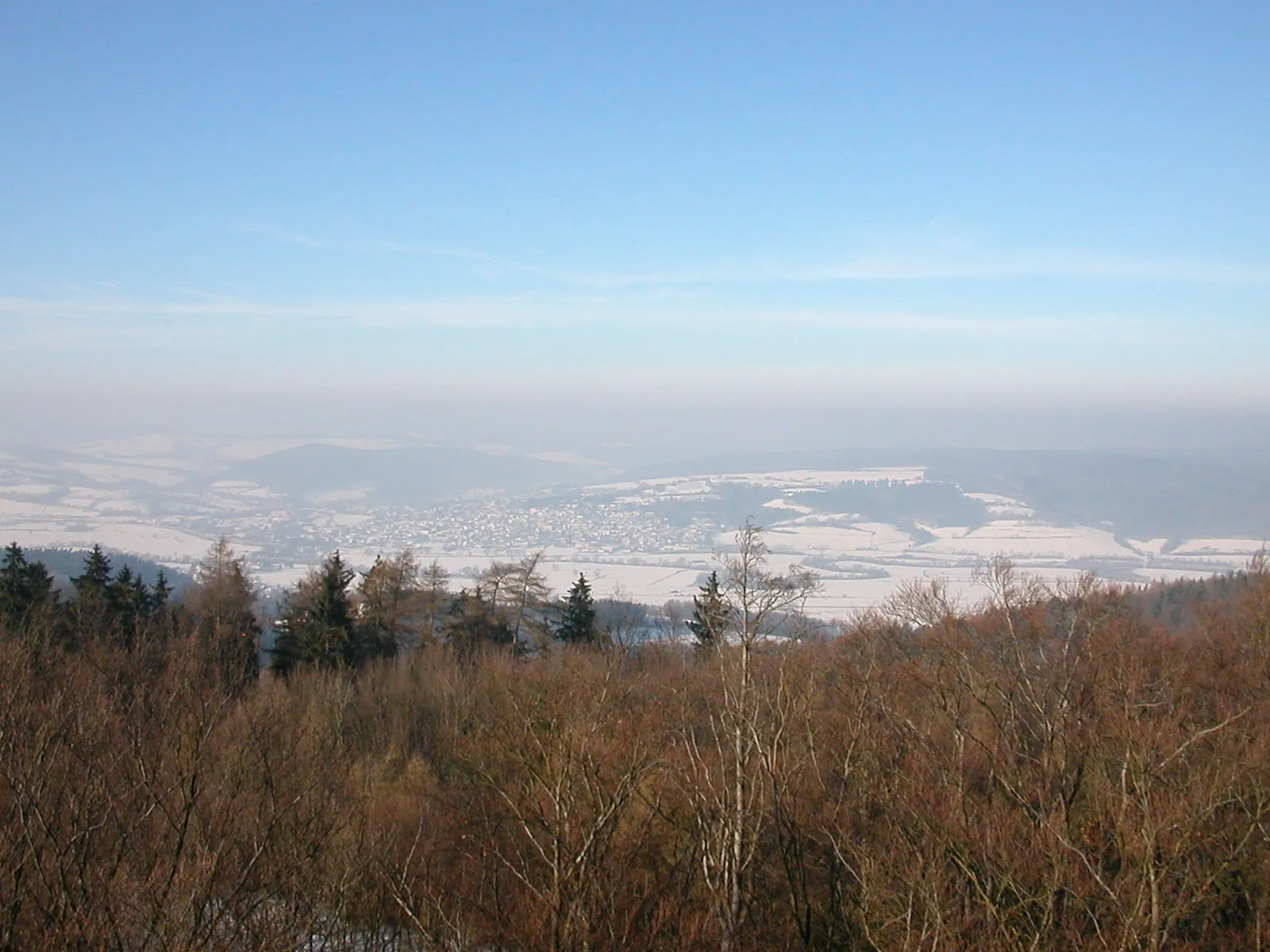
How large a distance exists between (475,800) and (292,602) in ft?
49.4

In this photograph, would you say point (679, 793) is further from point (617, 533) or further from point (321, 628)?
point (617, 533)

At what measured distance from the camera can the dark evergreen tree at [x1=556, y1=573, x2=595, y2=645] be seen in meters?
30.5

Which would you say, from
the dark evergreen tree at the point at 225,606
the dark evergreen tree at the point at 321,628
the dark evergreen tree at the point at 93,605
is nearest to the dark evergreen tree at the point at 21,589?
the dark evergreen tree at the point at 93,605

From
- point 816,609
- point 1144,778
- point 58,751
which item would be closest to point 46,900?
point 58,751

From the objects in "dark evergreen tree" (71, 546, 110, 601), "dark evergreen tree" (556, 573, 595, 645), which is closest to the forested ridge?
"dark evergreen tree" (71, 546, 110, 601)

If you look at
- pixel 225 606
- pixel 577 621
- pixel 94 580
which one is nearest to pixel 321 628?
pixel 225 606

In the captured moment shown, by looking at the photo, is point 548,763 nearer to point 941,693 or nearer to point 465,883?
point 465,883

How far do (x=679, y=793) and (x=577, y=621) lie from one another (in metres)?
15.8

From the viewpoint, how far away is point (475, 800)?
17.0 metres

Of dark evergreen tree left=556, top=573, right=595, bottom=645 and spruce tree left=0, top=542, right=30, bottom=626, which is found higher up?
spruce tree left=0, top=542, right=30, bottom=626

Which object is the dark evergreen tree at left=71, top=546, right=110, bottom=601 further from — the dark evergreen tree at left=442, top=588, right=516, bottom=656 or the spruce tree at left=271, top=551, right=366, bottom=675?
the dark evergreen tree at left=442, top=588, right=516, bottom=656

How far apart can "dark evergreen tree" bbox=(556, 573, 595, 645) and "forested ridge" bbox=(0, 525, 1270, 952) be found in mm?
4332

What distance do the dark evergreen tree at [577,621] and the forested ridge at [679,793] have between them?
14.2 ft

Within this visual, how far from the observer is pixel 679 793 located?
15266mm
